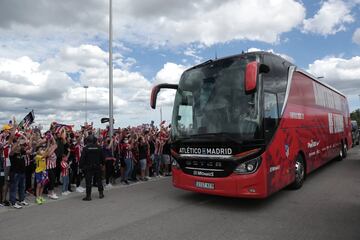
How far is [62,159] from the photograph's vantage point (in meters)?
9.42

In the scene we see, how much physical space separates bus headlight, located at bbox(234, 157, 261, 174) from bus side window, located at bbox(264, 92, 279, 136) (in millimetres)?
680

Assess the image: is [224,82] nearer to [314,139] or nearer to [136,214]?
[136,214]

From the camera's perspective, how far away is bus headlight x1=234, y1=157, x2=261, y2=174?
6.42m

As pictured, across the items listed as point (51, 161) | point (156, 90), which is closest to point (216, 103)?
point (156, 90)

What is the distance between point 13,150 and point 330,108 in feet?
36.9

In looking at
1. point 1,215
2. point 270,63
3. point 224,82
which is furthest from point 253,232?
point 1,215

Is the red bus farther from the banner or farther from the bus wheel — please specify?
the banner

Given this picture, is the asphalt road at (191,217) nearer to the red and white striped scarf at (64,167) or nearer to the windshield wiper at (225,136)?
the red and white striped scarf at (64,167)

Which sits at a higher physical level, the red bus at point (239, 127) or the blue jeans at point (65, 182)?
the red bus at point (239, 127)

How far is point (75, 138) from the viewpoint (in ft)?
A: 36.0

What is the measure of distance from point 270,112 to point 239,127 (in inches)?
35.3

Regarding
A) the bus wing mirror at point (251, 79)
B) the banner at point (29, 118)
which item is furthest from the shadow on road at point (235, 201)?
the banner at point (29, 118)

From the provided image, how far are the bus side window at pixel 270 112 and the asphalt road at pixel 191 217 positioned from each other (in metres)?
1.75

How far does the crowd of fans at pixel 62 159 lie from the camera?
7.88 meters
